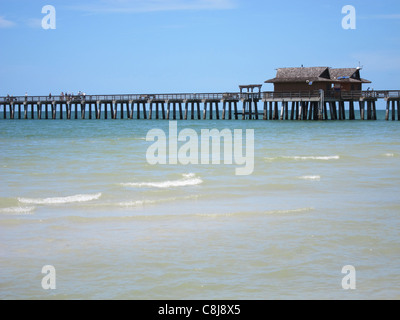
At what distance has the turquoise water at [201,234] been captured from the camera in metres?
7.00

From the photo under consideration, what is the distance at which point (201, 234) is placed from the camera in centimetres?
930

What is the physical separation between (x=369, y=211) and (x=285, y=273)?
4261mm

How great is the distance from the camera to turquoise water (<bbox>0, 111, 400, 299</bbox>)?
7.00 metres

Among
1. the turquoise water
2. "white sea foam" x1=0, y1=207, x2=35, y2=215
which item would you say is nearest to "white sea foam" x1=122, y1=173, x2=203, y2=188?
the turquoise water

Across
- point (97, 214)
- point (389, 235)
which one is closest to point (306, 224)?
point (389, 235)

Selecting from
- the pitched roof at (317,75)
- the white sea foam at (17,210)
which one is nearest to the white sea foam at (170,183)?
the white sea foam at (17,210)

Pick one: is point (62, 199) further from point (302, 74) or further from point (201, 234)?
point (302, 74)

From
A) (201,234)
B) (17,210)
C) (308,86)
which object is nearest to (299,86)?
(308,86)

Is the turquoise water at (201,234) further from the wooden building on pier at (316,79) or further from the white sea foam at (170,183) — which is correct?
the wooden building on pier at (316,79)

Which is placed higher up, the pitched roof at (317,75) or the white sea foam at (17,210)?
the pitched roof at (317,75)

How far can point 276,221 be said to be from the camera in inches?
402

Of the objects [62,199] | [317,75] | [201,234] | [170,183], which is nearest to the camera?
[201,234]

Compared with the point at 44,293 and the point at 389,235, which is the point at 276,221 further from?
the point at 44,293

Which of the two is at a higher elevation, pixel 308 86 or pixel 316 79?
pixel 316 79
